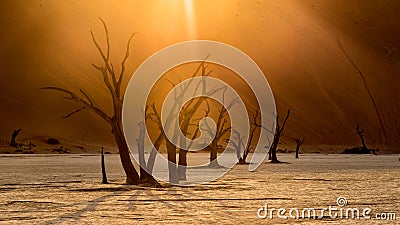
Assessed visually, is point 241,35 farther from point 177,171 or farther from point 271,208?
point 271,208
